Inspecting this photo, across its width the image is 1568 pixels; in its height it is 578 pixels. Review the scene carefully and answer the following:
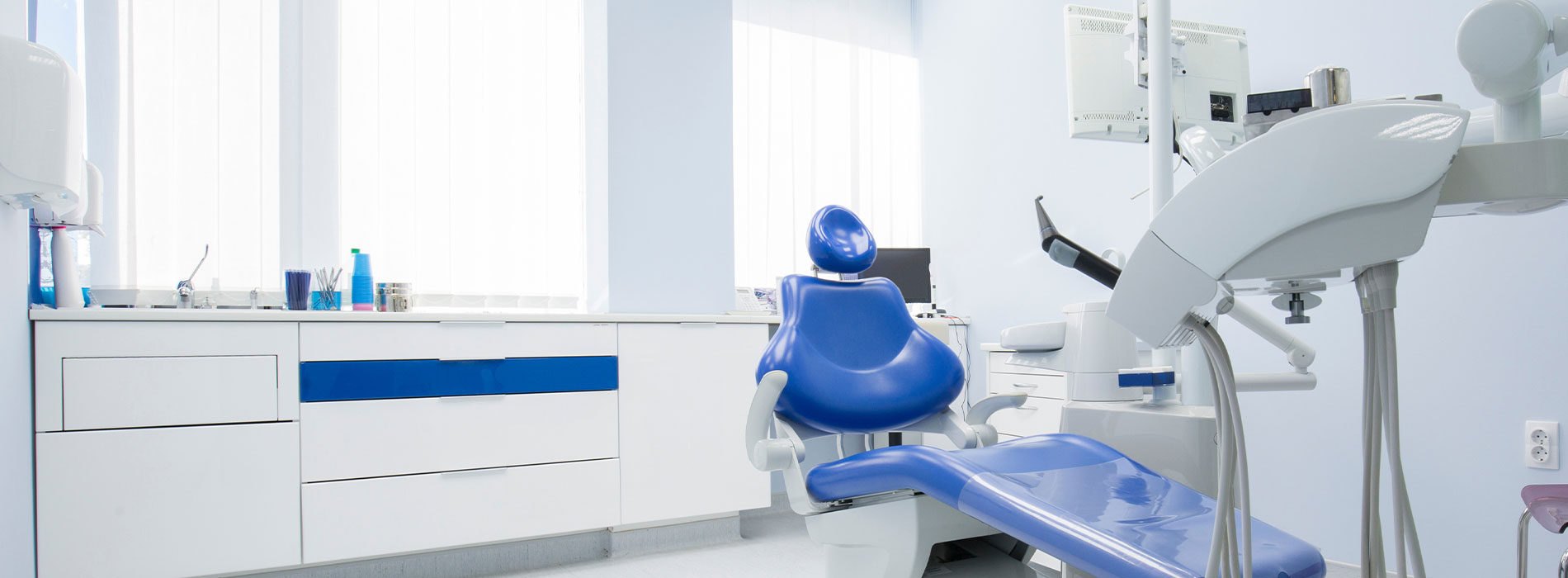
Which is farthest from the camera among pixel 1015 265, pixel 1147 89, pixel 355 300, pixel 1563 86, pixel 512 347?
pixel 1015 265

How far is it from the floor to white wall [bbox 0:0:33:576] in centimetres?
121

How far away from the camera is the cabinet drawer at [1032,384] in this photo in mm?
2844

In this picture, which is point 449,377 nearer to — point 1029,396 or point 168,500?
point 168,500

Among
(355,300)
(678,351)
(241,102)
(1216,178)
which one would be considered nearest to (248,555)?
(355,300)

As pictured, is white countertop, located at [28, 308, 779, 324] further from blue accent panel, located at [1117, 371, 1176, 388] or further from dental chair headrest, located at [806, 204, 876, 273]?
blue accent panel, located at [1117, 371, 1176, 388]

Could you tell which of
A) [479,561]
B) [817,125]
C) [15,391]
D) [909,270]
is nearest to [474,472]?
[479,561]

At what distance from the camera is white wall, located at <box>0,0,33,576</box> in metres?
1.74

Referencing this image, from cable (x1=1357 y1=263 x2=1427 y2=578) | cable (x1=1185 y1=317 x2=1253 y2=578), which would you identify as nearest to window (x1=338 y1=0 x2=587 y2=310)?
cable (x1=1185 y1=317 x2=1253 y2=578)

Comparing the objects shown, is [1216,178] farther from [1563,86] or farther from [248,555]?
[248,555]

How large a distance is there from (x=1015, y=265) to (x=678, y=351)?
175 cm

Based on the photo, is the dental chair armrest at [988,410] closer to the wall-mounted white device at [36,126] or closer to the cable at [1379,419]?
the cable at [1379,419]

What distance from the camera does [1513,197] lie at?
58 cm

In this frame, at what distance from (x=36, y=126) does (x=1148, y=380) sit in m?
2.37

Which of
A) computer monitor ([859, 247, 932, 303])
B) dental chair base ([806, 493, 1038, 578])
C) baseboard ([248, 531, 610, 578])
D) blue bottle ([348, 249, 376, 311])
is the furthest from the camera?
computer monitor ([859, 247, 932, 303])
